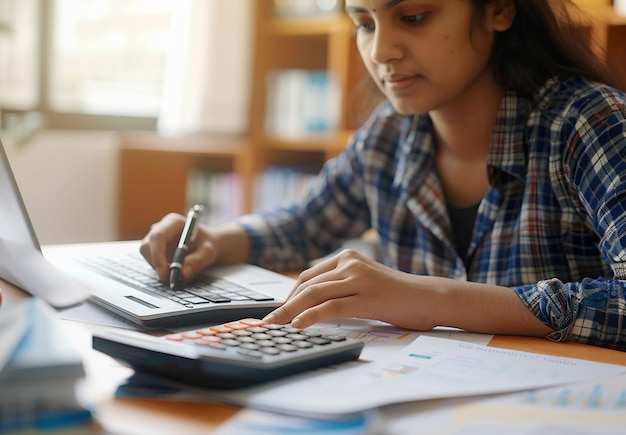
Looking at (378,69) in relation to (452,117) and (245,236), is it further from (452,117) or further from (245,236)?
(245,236)

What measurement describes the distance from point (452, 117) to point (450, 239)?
0.74 ft

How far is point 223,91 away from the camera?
3008 millimetres

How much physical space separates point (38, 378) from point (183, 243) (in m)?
0.56

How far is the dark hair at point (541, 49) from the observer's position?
1.24 meters

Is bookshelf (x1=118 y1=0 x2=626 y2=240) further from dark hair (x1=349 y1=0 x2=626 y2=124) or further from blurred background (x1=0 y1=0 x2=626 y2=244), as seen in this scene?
dark hair (x1=349 y1=0 x2=626 y2=124)

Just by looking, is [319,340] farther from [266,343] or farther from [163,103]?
[163,103]

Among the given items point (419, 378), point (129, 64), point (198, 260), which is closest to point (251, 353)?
point (419, 378)

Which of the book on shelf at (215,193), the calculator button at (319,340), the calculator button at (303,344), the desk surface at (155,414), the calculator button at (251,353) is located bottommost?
the book on shelf at (215,193)

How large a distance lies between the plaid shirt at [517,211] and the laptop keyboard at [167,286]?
0.32 m

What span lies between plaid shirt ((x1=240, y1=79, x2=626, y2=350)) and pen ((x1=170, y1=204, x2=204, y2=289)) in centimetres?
22

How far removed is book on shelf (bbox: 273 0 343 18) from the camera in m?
2.71

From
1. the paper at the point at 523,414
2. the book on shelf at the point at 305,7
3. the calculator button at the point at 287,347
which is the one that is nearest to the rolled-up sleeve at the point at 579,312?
the paper at the point at 523,414

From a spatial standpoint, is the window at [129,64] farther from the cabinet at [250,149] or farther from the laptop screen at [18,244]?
the laptop screen at [18,244]

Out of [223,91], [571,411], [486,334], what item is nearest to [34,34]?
[223,91]
